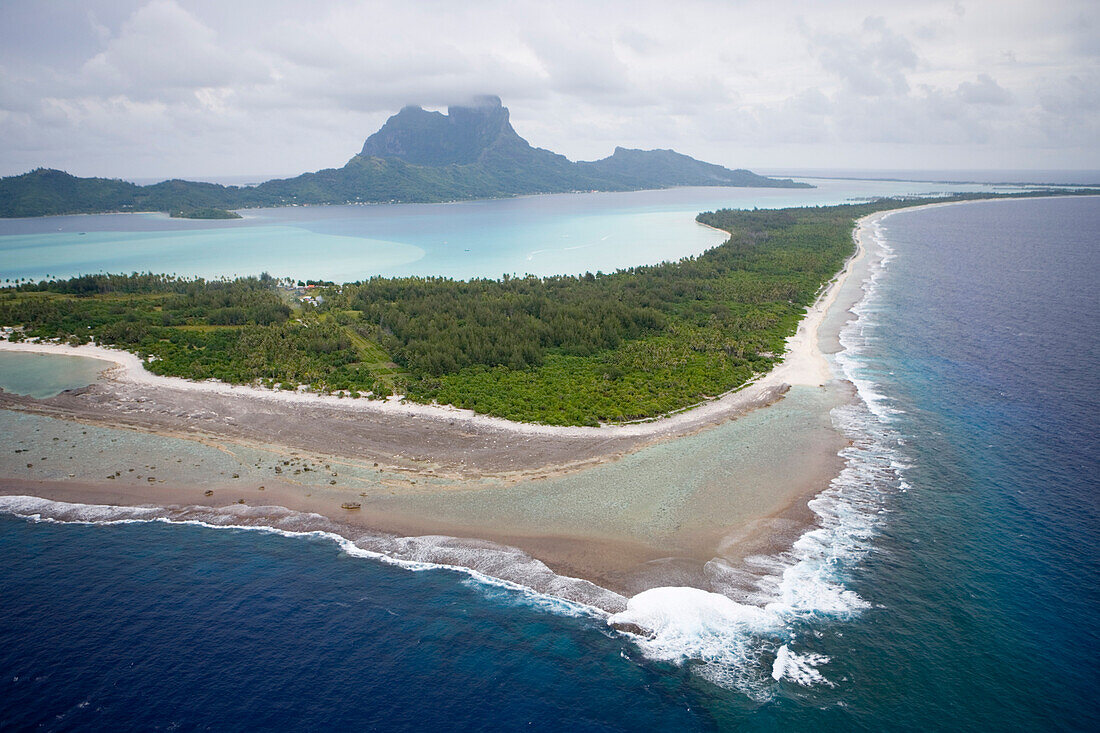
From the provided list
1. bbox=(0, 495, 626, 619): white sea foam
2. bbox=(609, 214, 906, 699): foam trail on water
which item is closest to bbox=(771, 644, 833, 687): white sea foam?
bbox=(609, 214, 906, 699): foam trail on water

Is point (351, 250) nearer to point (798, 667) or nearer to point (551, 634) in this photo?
point (551, 634)

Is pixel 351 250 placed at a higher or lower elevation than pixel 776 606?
higher

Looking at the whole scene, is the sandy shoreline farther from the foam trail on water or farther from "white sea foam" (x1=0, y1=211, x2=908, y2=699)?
the foam trail on water

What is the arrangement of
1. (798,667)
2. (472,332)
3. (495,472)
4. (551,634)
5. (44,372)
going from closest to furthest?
1. (798,667)
2. (551,634)
3. (495,472)
4. (44,372)
5. (472,332)

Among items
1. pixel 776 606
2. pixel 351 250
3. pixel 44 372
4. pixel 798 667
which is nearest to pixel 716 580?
pixel 776 606

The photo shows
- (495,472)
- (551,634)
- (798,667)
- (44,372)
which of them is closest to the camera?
(798,667)

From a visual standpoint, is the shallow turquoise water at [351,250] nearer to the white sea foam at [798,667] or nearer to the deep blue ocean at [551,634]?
the deep blue ocean at [551,634]

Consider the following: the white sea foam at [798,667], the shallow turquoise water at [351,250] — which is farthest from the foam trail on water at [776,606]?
the shallow turquoise water at [351,250]
